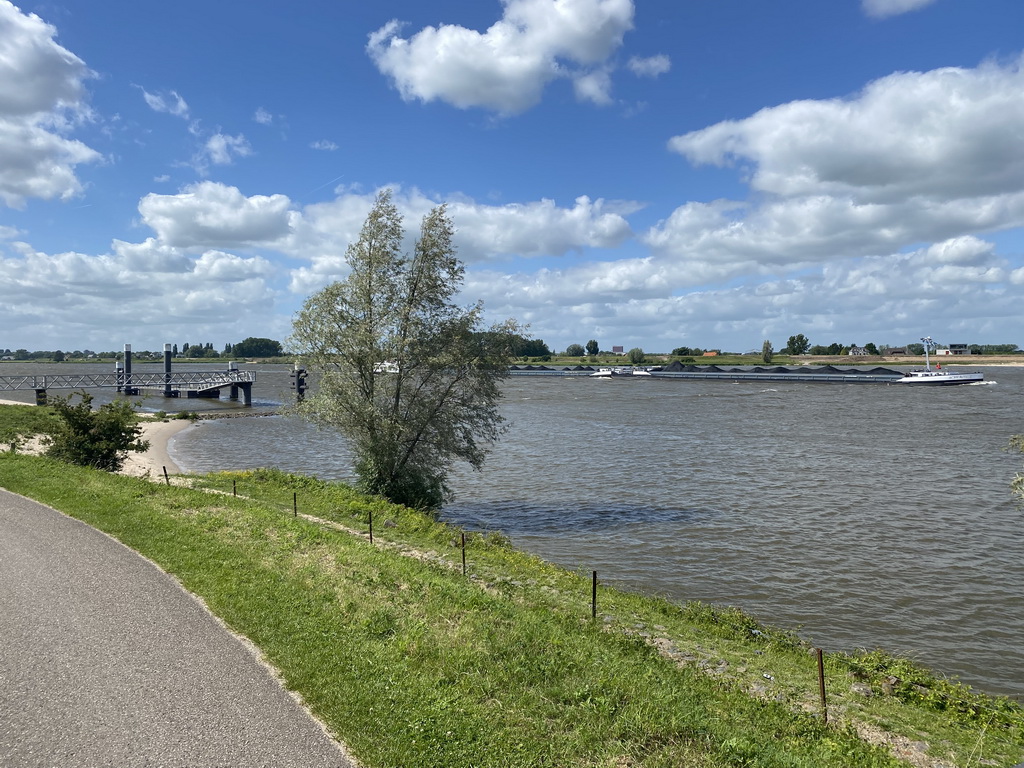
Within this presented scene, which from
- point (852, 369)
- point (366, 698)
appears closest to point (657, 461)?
point (366, 698)

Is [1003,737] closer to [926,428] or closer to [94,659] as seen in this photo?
[94,659]

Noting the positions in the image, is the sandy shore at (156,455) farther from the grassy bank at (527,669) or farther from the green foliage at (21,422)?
the grassy bank at (527,669)

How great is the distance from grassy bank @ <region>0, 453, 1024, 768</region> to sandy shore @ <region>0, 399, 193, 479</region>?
58.8 feet

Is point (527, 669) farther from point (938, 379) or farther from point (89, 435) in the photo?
point (938, 379)

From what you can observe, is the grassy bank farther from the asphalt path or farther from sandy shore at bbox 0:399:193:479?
sandy shore at bbox 0:399:193:479

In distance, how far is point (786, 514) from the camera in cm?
3125

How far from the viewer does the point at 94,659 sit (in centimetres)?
1048

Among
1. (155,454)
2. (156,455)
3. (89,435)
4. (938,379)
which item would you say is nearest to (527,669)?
(89,435)

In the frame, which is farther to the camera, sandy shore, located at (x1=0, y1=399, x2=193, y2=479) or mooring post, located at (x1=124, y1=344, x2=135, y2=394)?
mooring post, located at (x1=124, y1=344, x2=135, y2=394)

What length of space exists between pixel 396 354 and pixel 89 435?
50.8 ft

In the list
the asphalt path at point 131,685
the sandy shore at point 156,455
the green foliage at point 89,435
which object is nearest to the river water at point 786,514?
the sandy shore at point 156,455

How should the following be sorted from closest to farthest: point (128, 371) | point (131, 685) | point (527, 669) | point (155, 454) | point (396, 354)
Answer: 1. point (131, 685)
2. point (527, 669)
3. point (396, 354)
4. point (155, 454)
5. point (128, 371)

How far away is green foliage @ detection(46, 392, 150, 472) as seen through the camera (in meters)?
31.2

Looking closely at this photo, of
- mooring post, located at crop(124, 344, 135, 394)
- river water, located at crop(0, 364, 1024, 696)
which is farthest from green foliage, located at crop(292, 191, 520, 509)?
mooring post, located at crop(124, 344, 135, 394)
